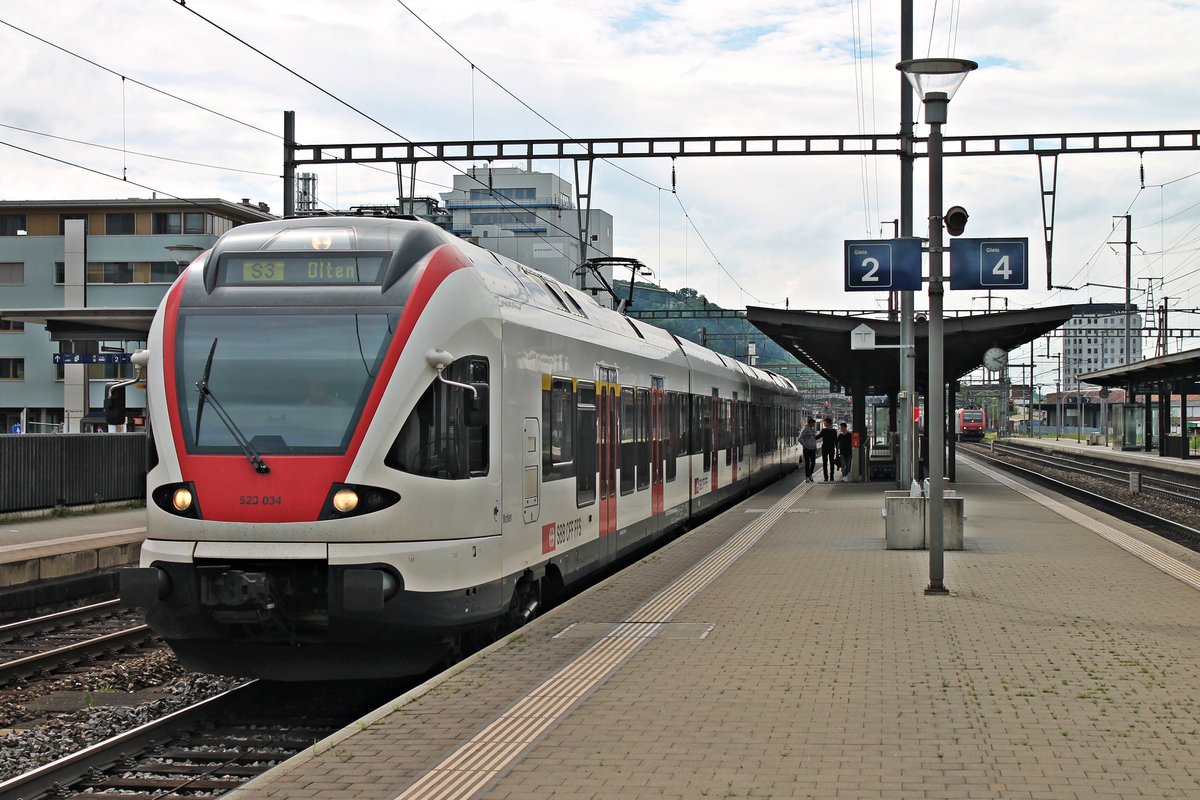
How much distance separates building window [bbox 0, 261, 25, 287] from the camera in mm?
63281

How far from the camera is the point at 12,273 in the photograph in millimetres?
63500

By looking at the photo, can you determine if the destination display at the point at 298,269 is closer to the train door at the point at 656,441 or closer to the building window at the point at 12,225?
the train door at the point at 656,441

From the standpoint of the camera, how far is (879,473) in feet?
118

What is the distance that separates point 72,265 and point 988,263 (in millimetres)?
57397

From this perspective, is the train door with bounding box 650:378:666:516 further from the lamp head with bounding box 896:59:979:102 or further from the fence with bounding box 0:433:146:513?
the fence with bounding box 0:433:146:513

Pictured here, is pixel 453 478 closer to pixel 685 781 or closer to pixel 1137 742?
pixel 685 781

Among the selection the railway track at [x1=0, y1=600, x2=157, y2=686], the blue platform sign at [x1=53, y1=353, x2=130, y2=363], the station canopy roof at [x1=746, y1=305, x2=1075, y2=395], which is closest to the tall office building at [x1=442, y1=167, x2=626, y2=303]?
the station canopy roof at [x1=746, y1=305, x2=1075, y2=395]

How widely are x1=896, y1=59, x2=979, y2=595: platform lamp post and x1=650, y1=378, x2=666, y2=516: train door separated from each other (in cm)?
476

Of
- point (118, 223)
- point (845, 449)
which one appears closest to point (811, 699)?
point (845, 449)

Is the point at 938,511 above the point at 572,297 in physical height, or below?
below

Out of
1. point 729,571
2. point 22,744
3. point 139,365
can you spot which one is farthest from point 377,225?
point 729,571

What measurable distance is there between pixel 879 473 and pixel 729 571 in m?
22.1

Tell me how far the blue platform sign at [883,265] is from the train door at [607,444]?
338 centimetres

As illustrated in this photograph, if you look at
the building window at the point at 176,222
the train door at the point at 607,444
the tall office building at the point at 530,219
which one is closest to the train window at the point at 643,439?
the train door at the point at 607,444
